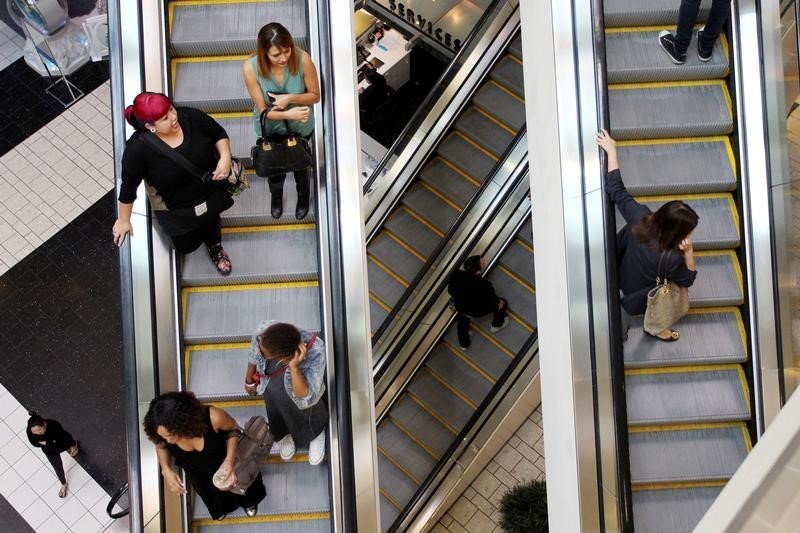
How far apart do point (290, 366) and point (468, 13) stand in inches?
318

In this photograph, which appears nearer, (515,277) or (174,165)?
(174,165)

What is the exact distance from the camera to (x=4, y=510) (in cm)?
876

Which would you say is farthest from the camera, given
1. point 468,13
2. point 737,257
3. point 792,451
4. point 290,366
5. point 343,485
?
point 468,13

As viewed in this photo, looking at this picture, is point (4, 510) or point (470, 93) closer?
point (4, 510)

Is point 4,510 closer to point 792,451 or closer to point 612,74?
point 612,74

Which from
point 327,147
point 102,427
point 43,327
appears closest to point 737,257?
point 327,147

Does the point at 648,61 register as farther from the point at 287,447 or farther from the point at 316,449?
the point at 287,447

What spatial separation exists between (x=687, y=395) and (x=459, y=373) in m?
3.71

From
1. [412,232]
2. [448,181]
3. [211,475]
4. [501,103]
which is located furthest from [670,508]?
[501,103]

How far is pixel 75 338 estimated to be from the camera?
9.47m

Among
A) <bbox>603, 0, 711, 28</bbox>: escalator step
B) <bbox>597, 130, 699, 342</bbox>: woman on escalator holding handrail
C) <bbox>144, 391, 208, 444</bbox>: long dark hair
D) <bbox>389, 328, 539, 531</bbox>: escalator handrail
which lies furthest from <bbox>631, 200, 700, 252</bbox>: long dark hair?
<bbox>389, 328, 539, 531</bbox>: escalator handrail

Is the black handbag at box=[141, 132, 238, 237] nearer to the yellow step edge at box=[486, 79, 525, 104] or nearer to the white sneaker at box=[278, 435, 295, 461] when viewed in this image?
the white sneaker at box=[278, 435, 295, 461]

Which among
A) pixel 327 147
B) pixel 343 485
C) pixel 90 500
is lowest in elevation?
pixel 90 500

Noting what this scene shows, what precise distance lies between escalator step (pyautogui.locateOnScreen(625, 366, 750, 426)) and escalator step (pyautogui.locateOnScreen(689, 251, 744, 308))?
0.89ft
